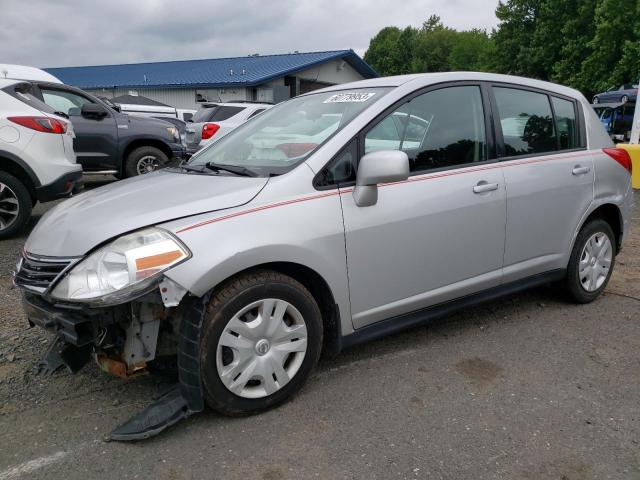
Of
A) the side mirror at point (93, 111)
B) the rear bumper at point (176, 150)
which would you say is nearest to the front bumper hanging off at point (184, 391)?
the side mirror at point (93, 111)

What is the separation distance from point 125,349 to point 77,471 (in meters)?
0.53

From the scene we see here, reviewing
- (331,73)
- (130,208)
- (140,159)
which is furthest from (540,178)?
(331,73)

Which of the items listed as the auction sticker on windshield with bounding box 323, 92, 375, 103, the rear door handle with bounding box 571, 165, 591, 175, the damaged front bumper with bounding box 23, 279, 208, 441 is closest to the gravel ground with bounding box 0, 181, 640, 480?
the damaged front bumper with bounding box 23, 279, 208, 441

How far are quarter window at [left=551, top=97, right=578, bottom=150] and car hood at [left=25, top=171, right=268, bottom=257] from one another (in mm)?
2445

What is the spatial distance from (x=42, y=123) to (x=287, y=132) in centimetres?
382

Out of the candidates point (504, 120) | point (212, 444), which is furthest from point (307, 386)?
point (504, 120)

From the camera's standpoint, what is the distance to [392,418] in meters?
2.70

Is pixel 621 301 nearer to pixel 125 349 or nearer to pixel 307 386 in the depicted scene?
pixel 307 386

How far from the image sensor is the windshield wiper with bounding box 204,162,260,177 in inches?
114

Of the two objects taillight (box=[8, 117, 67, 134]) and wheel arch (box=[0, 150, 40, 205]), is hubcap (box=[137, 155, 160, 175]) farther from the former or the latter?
wheel arch (box=[0, 150, 40, 205])

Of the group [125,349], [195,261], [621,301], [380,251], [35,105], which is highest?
[35,105]

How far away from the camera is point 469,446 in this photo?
2475 millimetres

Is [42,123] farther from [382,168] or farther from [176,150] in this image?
[382,168]

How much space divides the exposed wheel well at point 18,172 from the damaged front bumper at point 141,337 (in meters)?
3.78
